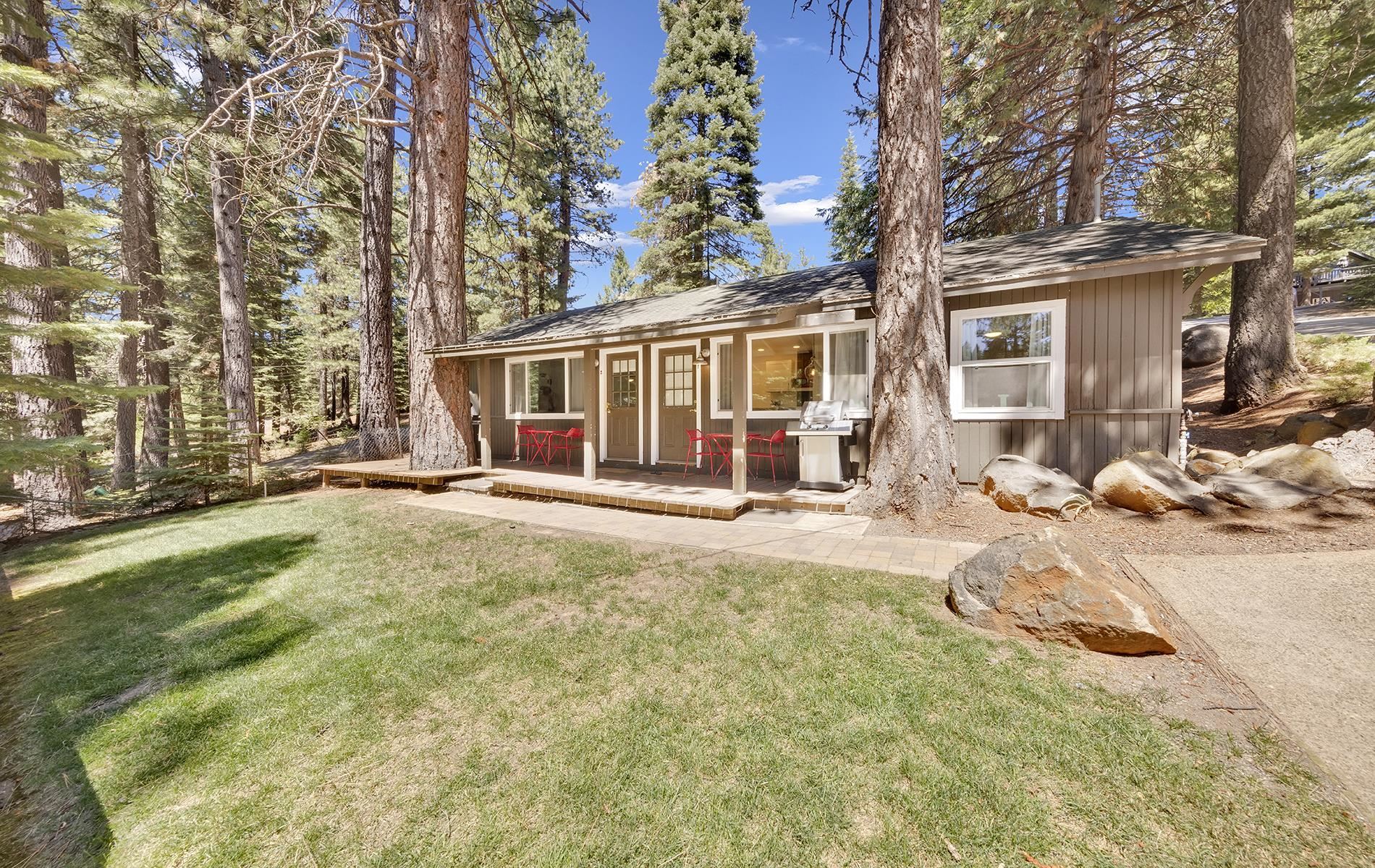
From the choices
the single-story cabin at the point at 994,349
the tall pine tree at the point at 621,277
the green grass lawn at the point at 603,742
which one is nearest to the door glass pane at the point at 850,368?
the single-story cabin at the point at 994,349

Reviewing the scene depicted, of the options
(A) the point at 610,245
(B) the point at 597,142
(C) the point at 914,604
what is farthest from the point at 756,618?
(B) the point at 597,142

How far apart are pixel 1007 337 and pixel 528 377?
8762 millimetres

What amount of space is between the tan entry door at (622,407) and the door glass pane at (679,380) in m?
0.67

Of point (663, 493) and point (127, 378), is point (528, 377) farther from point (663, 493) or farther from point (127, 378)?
point (127, 378)

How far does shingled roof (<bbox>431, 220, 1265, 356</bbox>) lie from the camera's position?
209 inches

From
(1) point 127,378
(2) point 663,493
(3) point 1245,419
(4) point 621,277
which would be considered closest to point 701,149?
(4) point 621,277

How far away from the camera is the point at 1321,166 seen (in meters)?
14.9

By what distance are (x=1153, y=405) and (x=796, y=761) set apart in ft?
21.7

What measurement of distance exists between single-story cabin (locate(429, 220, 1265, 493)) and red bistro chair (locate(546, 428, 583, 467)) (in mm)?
1376

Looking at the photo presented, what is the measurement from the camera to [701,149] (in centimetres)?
1523

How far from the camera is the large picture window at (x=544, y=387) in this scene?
9578mm

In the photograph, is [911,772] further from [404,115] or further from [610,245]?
[610,245]

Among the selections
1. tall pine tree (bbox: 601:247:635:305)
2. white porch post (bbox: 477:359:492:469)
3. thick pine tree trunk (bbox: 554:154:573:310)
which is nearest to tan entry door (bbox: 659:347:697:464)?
white porch post (bbox: 477:359:492:469)

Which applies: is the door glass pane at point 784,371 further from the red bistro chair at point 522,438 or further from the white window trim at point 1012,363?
the red bistro chair at point 522,438
